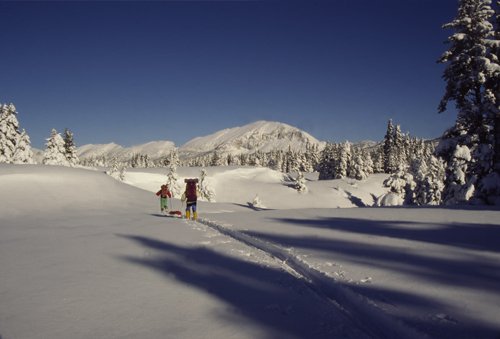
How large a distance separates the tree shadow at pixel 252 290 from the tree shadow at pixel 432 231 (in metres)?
4.44

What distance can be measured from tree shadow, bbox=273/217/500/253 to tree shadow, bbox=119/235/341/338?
444 centimetres

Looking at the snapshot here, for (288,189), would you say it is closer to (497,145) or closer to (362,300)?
(497,145)

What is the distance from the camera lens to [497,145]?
→ 18391mm

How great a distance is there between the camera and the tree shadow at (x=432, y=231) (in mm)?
7859

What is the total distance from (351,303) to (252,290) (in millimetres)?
1614

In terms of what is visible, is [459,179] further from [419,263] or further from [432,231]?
[419,263]

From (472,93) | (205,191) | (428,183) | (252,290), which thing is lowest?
(252,290)

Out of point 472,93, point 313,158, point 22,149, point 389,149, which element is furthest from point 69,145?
point 313,158

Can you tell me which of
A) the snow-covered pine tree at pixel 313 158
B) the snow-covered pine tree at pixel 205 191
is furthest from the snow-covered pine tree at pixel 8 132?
the snow-covered pine tree at pixel 313 158

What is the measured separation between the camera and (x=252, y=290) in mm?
5605

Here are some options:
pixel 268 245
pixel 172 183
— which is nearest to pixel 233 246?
pixel 268 245

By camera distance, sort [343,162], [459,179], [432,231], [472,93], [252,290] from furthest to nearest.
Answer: [343,162]
[459,179]
[472,93]
[432,231]
[252,290]

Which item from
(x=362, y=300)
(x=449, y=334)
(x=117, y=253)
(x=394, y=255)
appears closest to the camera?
(x=449, y=334)

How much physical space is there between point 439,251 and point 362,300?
11.7 feet
